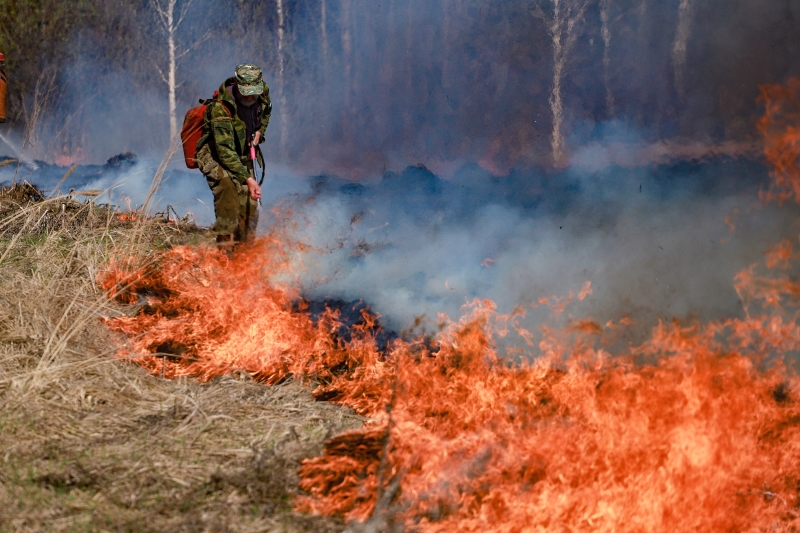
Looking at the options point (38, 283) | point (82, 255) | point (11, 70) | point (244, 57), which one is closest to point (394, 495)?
point (38, 283)

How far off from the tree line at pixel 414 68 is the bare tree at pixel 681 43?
0.12ft

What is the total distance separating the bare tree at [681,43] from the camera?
865cm

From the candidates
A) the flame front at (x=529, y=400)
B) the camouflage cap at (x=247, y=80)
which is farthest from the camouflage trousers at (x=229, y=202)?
the camouflage cap at (x=247, y=80)

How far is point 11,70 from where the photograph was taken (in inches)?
655

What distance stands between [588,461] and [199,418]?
2067mm

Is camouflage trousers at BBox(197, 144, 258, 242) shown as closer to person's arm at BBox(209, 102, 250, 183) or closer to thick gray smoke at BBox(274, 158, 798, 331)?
person's arm at BBox(209, 102, 250, 183)

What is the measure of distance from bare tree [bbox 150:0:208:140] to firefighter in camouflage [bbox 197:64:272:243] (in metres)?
10.6

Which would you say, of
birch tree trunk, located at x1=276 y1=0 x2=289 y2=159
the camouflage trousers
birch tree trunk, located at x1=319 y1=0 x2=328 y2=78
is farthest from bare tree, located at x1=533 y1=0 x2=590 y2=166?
A: the camouflage trousers

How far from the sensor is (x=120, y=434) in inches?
130

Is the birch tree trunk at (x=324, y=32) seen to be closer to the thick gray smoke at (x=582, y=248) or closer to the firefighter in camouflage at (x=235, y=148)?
the thick gray smoke at (x=582, y=248)

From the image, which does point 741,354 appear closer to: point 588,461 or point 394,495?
point 588,461

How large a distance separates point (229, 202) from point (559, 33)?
8166mm

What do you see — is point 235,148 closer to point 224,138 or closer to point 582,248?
point 224,138

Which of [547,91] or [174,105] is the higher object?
[174,105]
